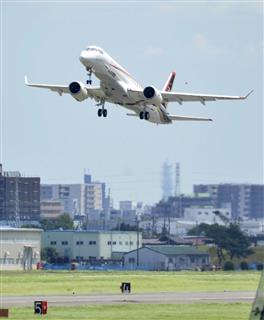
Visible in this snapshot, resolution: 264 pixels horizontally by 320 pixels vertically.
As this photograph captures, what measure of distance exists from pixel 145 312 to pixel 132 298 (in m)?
13.7

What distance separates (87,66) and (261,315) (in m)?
62.6

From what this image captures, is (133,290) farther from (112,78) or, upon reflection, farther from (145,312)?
(145,312)

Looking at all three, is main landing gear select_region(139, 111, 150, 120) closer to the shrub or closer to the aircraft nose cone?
the aircraft nose cone

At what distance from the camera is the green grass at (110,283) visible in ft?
332

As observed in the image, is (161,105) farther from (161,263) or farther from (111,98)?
(161,263)

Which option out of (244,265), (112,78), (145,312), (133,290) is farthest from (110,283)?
(244,265)

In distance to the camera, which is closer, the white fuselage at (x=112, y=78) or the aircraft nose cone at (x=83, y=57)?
the aircraft nose cone at (x=83, y=57)

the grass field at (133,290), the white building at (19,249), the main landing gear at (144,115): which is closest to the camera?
the grass field at (133,290)

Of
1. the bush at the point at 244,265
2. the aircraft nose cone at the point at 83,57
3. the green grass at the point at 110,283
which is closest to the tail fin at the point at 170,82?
the green grass at the point at 110,283

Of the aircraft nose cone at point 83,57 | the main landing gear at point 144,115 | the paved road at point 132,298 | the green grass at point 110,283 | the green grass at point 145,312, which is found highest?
the aircraft nose cone at point 83,57

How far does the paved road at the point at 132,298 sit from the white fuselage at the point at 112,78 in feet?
48.1

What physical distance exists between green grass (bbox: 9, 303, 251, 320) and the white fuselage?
24188 millimetres

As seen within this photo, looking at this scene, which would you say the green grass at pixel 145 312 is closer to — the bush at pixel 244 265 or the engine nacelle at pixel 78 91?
the engine nacelle at pixel 78 91

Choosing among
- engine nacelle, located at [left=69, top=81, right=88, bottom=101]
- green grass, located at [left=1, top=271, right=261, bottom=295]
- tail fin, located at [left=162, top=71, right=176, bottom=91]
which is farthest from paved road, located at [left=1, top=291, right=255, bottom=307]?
tail fin, located at [left=162, top=71, right=176, bottom=91]
